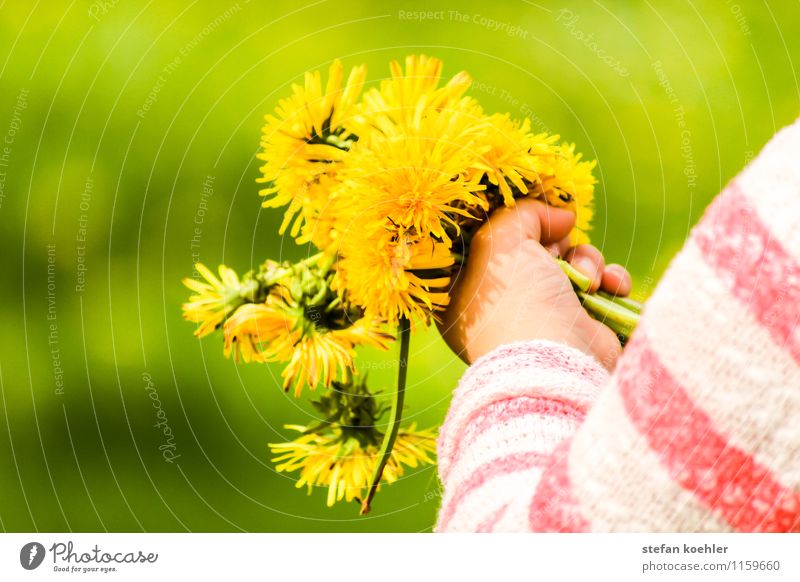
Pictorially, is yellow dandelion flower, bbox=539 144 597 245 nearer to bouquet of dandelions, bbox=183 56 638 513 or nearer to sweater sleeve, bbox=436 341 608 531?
bouquet of dandelions, bbox=183 56 638 513

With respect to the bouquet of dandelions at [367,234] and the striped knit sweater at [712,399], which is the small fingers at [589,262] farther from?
the striped knit sweater at [712,399]

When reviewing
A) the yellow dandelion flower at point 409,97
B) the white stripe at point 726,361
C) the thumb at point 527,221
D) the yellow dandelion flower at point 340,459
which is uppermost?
the yellow dandelion flower at point 409,97

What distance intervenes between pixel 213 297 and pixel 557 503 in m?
0.30

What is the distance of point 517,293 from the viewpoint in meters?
0.45

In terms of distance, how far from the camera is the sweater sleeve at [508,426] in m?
0.28

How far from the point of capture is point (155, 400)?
484 mm

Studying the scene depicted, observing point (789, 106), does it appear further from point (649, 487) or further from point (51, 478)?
point (51, 478)

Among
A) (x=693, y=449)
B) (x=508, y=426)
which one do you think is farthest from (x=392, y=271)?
(x=693, y=449)

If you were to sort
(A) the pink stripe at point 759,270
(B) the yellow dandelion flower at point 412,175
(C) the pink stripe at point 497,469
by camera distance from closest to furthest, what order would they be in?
1. (A) the pink stripe at point 759,270
2. (C) the pink stripe at point 497,469
3. (B) the yellow dandelion flower at point 412,175

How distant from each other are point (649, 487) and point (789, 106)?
0.38 meters

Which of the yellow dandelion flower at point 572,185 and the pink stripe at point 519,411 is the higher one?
the yellow dandelion flower at point 572,185

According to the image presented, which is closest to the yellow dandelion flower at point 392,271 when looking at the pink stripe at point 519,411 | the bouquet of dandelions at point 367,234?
the bouquet of dandelions at point 367,234

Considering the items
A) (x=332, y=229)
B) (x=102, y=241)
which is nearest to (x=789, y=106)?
(x=332, y=229)

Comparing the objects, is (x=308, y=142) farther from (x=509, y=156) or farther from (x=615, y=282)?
(x=615, y=282)
